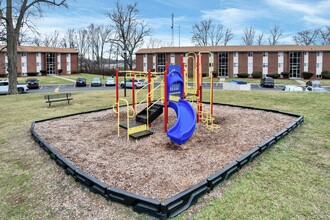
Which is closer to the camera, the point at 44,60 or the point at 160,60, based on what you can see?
the point at 160,60

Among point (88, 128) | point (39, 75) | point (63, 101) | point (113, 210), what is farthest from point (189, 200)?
point (39, 75)

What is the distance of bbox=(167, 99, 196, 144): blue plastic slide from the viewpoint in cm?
730

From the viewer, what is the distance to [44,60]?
2265 inches

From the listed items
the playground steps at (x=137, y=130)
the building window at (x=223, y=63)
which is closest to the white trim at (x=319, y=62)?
the building window at (x=223, y=63)

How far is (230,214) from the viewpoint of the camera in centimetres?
432

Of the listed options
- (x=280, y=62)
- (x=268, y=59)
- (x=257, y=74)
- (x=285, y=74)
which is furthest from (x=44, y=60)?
(x=285, y=74)

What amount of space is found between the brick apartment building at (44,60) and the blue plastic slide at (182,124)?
52865 millimetres

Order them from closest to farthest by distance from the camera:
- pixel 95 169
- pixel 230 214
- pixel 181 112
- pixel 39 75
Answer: pixel 230 214 → pixel 95 169 → pixel 181 112 → pixel 39 75

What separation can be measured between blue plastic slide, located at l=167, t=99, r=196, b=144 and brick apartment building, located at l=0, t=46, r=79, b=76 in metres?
52.9

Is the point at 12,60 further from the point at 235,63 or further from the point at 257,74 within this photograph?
the point at 257,74

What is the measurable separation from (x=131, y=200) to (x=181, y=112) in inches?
154

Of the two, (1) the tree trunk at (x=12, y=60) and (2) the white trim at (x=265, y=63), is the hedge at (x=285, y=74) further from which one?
(1) the tree trunk at (x=12, y=60)

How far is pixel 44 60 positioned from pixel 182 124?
57.1 metres

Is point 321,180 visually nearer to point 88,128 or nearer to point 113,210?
point 113,210
